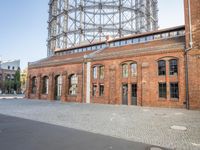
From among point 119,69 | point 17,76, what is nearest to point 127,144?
point 119,69

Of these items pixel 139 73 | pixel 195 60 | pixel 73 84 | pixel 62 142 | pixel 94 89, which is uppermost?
pixel 195 60

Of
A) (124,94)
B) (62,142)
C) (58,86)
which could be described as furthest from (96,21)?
(62,142)

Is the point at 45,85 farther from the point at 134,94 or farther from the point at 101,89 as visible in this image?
the point at 134,94

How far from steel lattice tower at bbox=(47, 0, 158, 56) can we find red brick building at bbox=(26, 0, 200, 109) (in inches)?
223

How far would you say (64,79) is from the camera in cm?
2177

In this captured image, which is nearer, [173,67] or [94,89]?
[173,67]

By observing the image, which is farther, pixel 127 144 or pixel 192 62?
pixel 192 62

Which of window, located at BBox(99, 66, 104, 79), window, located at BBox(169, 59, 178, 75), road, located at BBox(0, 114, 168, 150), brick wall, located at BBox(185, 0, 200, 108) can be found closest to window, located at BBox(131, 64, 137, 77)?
window, located at BBox(169, 59, 178, 75)

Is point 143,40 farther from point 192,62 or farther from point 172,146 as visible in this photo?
point 172,146

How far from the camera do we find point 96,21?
30.5 meters

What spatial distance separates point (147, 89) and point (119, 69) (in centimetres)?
376

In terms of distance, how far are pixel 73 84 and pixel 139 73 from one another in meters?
9.20

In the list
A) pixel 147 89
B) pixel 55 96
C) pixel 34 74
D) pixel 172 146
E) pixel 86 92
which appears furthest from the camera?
pixel 34 74

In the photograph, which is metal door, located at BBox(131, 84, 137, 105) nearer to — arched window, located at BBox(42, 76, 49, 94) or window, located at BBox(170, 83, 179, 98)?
window, located at BBox(170, 83, 179, 98)
